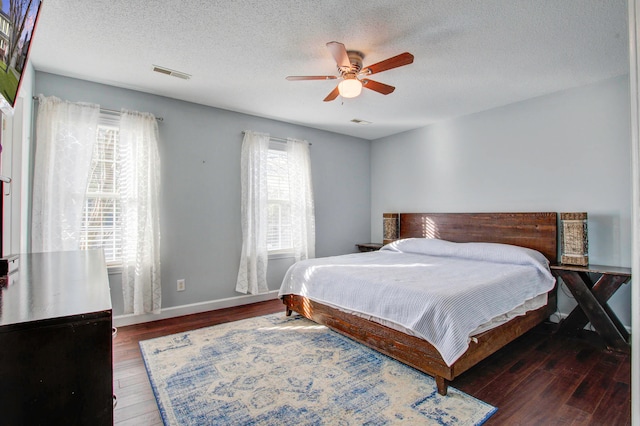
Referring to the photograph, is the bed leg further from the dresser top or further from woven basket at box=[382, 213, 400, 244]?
woven basket at box=[382, 213, 400, 244]

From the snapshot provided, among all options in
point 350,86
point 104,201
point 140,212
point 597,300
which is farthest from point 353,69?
point 597,300

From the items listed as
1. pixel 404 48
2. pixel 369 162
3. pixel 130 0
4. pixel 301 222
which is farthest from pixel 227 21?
pixel 369 162

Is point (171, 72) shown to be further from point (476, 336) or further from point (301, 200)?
point (476, 336)

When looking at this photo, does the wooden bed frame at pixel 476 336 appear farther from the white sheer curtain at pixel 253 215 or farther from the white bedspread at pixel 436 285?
the white sheer curtain at pixel 253 215

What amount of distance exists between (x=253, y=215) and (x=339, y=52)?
2395mm

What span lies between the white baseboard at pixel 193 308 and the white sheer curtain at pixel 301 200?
0.74 meters

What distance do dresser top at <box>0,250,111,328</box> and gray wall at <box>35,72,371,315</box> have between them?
7.75 ft

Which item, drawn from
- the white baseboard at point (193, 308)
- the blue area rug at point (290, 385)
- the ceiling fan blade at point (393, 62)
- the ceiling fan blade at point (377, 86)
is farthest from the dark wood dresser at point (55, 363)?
the white baseboard at point (193, 308)

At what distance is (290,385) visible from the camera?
2.09m

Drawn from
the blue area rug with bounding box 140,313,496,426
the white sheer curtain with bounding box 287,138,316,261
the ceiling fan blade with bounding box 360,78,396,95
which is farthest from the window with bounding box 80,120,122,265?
the ceiling fan blade with bounding box 360,78,396,95

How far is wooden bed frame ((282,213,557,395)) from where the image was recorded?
81.4 inches

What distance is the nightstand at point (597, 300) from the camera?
263cm

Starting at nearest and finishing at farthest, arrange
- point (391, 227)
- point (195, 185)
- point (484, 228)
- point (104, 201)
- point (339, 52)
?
point (339, 52)
point (104, 201)
point (195, 185)
point (484, 228)
point (391, 227)

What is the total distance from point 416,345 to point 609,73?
10.1 feet
